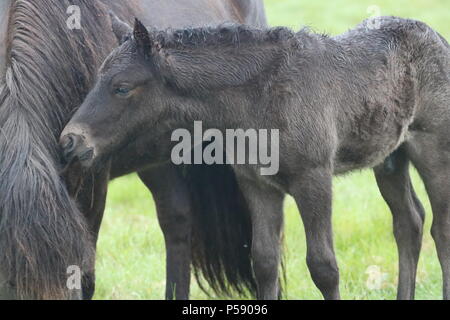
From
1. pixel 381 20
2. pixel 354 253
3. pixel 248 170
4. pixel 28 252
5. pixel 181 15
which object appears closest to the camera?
pixel 28 252

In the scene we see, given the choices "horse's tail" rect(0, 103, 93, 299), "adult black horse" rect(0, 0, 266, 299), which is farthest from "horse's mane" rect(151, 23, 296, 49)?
"horse's tail" rect(0, 103, 93, 299)

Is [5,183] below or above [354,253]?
below

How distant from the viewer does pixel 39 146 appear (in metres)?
3.80

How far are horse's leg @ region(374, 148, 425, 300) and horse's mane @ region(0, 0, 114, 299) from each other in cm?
183

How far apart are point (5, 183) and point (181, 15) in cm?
207

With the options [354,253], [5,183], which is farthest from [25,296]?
[354,253]

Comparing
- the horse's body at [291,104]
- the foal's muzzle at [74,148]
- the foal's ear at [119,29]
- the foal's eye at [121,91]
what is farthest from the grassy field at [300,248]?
the foal's muzzle at [74,148]

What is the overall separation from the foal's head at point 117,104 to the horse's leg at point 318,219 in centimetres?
77

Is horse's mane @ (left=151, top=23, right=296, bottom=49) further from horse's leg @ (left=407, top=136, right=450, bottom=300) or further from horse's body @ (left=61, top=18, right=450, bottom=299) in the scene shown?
horse's leg @ (left=407, top=136, right=450, bottom=300)

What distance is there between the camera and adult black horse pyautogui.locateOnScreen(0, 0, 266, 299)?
142 inches

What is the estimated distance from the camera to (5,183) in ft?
12.0

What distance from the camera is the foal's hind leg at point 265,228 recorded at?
4480 millimetres

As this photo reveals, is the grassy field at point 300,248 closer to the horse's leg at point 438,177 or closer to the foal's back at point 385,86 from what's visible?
the foal's back at point 385,86

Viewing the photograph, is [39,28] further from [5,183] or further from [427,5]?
[427,5]
